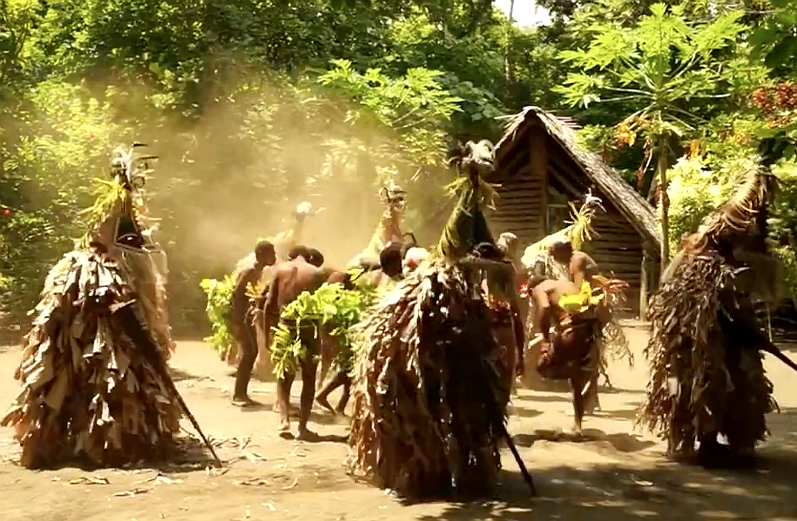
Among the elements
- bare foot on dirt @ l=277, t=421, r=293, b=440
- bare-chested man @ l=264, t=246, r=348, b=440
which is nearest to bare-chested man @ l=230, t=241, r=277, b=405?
bare-chested man @ l=264, t=246, r=348, b=440

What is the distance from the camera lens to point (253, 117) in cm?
1803

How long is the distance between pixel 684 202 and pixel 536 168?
15.1ft

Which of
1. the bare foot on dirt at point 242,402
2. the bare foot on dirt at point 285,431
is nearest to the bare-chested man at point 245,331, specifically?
the bare foot on dirt at point 242,402

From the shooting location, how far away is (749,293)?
7.36 meters

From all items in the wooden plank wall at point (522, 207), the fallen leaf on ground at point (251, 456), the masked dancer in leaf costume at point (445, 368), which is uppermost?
the wooden plank wall at point (522, 207)

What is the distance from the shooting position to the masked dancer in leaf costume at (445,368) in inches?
247

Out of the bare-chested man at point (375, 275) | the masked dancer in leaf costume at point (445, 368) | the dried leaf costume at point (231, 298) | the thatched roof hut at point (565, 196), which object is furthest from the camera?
the thatched roof hut at point (565, 196)

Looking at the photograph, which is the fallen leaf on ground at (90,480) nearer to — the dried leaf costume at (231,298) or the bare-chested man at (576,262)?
the dried leaf costume at (231,298)

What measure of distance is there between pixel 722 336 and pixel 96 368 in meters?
4.40

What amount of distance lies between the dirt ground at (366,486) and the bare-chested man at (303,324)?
0.26 m

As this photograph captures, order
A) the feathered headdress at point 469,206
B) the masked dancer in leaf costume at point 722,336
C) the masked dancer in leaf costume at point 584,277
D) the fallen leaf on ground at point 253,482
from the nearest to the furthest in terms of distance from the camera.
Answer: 1. the feathered headdress at point 469,206
2. the fallen leaf on ground at point 253,482
3. the masked dancer in leaf costume at point 722,336
4. the masked dancer in leaf costume at point 584,277

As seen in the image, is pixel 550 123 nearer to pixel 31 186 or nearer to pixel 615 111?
pixel 615 111

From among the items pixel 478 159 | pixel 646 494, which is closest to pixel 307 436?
pixel 646 494

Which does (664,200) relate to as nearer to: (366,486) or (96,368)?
(366,486)
